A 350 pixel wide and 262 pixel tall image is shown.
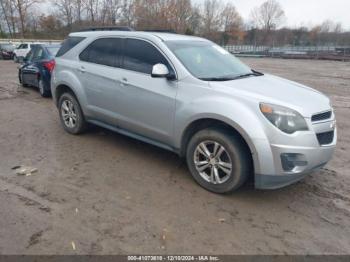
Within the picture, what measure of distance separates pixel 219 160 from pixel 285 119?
876mm

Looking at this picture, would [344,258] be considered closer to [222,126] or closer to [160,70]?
[222,126]

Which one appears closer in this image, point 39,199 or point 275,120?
point 275,120

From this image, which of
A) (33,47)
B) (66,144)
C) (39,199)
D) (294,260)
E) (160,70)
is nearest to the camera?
(294,260)

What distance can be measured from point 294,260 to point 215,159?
1.36 metres

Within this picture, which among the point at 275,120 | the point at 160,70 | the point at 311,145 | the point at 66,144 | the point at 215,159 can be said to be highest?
the point at 160,70

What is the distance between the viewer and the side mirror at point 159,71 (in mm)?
3715

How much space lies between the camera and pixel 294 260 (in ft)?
8.48

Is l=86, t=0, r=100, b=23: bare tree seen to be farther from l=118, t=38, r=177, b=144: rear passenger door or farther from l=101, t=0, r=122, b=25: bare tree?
l=118, t=38, r=177, b=144: rear passenger door

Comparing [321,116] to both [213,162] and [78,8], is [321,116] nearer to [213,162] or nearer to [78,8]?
[213,162]

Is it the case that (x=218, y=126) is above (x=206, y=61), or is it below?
below

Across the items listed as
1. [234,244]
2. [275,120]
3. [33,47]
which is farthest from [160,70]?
[33,47]

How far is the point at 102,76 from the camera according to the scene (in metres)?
4.65

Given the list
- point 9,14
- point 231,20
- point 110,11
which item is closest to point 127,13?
point 110,11

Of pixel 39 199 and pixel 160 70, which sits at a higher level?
pixel 160 70
